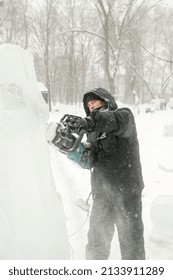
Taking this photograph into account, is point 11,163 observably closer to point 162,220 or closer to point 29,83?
point 29,83

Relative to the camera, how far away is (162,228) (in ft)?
9.90

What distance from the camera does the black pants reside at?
2.29 meters

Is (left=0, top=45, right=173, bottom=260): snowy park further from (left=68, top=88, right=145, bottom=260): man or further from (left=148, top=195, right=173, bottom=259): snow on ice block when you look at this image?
(left=68, top=88, right=145, bottom=260): man

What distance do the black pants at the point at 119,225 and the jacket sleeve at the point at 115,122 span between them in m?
0.54

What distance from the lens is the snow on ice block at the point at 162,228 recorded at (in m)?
2.95

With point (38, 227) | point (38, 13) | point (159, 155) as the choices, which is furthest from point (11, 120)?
point (38, 13)

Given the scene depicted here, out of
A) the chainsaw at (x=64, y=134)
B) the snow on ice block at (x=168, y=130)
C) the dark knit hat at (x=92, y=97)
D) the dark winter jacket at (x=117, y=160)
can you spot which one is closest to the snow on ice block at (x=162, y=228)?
the dark winter jacket at (x=117, y=160)

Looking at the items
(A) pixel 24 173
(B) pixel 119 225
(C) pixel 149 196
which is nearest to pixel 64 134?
(A) pixel 24 173

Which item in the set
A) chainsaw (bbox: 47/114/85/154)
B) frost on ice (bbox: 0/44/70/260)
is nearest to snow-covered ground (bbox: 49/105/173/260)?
frost on ice (bbox: 0/44/70/260)

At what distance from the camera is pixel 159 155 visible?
717 centimetres

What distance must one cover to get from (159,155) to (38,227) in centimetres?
534

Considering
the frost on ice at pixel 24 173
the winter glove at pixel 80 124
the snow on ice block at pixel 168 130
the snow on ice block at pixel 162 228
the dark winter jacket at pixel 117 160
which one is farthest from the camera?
the snow on ice block at pixel 168 130

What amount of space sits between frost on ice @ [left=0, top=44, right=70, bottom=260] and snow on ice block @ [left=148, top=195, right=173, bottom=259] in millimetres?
970

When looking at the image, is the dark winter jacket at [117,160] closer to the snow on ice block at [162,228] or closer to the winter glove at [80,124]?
the winter glove at [80,124]
